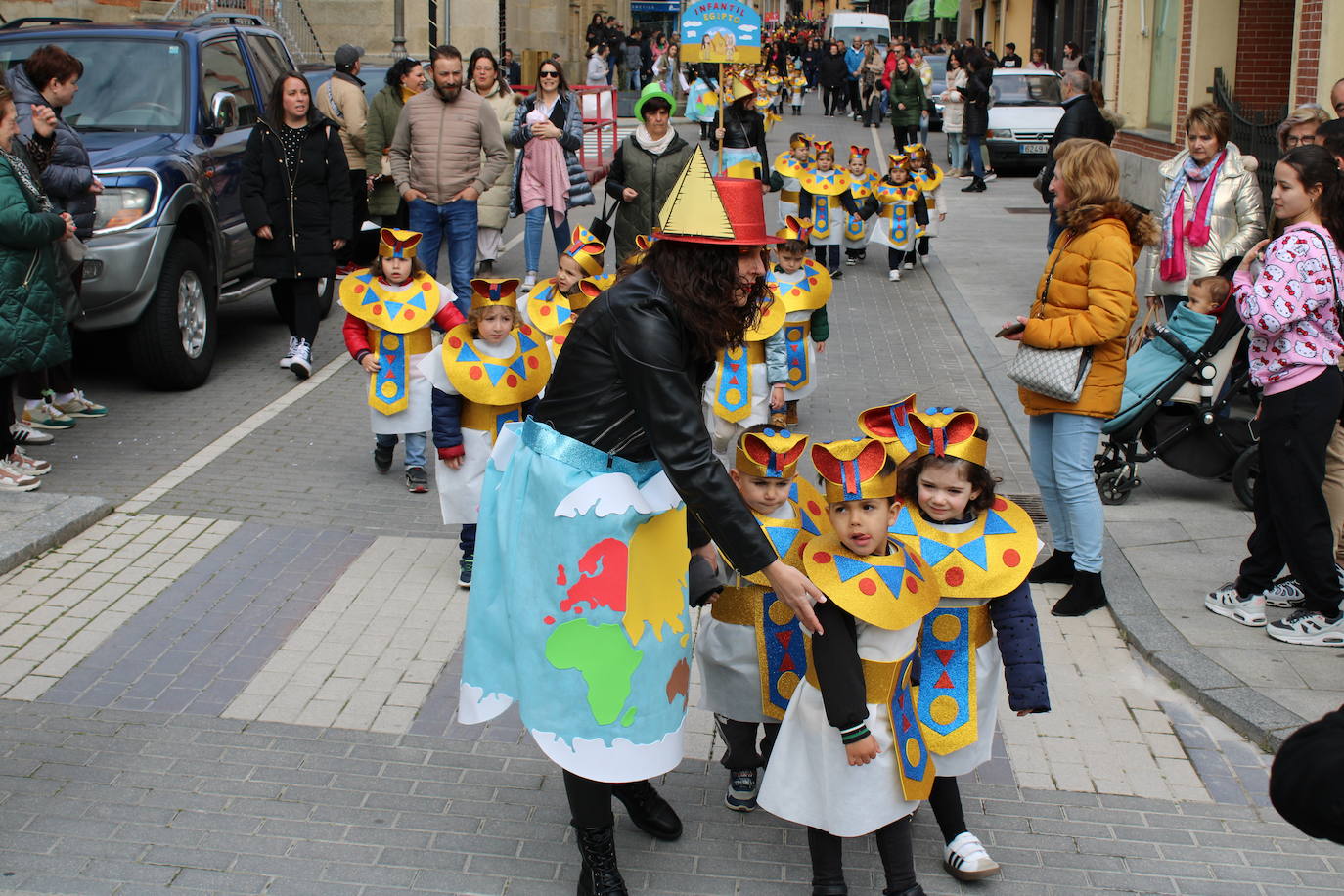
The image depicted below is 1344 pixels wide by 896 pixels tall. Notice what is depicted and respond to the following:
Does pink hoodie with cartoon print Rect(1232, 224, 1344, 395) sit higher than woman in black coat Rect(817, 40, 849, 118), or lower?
lower

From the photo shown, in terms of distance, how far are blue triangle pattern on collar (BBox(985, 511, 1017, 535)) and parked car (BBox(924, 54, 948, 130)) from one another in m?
28.2

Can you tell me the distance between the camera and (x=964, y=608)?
4137 millimetres

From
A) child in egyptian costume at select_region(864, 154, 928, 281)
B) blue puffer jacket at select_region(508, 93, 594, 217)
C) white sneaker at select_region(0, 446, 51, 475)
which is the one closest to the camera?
white sneaker at select_region(0, 446, 51, 475)

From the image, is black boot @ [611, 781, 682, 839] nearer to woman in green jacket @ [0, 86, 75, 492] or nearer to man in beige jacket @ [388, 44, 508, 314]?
woman in green jacket @ [0, 86, 75, 492]

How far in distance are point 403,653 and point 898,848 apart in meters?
2.56

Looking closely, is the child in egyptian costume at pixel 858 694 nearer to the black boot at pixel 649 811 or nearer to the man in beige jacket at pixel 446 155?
the black boot at pixel 649 811

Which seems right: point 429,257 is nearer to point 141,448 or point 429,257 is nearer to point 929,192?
point 141,448

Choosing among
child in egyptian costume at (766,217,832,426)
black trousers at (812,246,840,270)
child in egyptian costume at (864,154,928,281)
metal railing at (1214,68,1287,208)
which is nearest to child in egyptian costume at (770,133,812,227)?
black trousers at (812,246,840,270)

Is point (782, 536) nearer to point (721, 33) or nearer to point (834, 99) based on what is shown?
point (721, 33)

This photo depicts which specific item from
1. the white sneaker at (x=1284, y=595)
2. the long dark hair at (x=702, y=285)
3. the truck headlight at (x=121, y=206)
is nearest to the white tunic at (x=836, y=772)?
the long dark hair at (x=702, y=285)

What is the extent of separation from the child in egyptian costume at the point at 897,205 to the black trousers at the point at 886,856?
10.9m

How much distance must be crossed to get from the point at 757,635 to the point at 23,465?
5149 millimetres

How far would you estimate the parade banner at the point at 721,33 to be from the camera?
13945 mm

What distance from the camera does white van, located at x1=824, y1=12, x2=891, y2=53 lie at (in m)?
46.2
